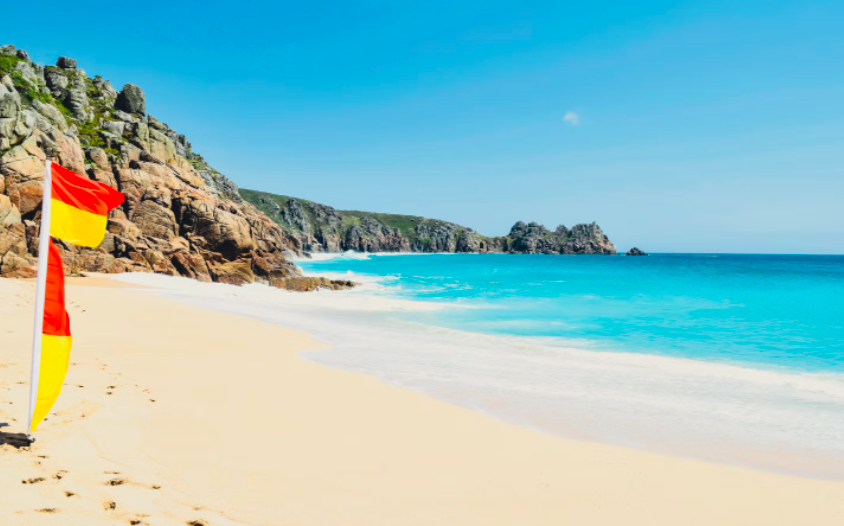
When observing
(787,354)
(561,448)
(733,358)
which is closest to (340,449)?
(561,448)

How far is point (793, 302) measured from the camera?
34.1m

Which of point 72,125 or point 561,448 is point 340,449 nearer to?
point 561,448

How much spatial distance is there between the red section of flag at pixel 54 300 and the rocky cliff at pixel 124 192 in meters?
27.2

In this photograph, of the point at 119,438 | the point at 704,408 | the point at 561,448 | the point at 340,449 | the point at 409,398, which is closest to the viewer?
the point at 119,438

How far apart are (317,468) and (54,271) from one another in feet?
12.5

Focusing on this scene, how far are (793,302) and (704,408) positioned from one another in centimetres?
3378

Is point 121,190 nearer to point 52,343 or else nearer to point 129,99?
point 129,99

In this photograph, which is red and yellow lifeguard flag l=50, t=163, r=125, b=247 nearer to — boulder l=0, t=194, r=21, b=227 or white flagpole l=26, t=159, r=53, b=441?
white flagpole l=26, t=159, r=53, b=441

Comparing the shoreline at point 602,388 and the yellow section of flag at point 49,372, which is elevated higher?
the yellow section of flag at point 49,372

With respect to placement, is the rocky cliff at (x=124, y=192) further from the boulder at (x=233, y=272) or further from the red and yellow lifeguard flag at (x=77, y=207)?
the red and yellow lifeguard flag at (x=77, y=207)

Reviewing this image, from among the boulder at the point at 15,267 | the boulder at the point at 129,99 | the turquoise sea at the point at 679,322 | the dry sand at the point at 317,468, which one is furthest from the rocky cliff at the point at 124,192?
the dry sand at the point at 317,468

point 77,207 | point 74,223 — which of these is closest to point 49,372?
point 74,223

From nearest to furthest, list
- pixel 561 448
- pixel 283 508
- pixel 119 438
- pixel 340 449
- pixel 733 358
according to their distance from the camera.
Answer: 1. pixel 283 508
2. pixel 119 438
3. pixel 340 449
4. pixel 561 448
5. pixel 733 358

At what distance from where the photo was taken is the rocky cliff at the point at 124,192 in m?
27.3
